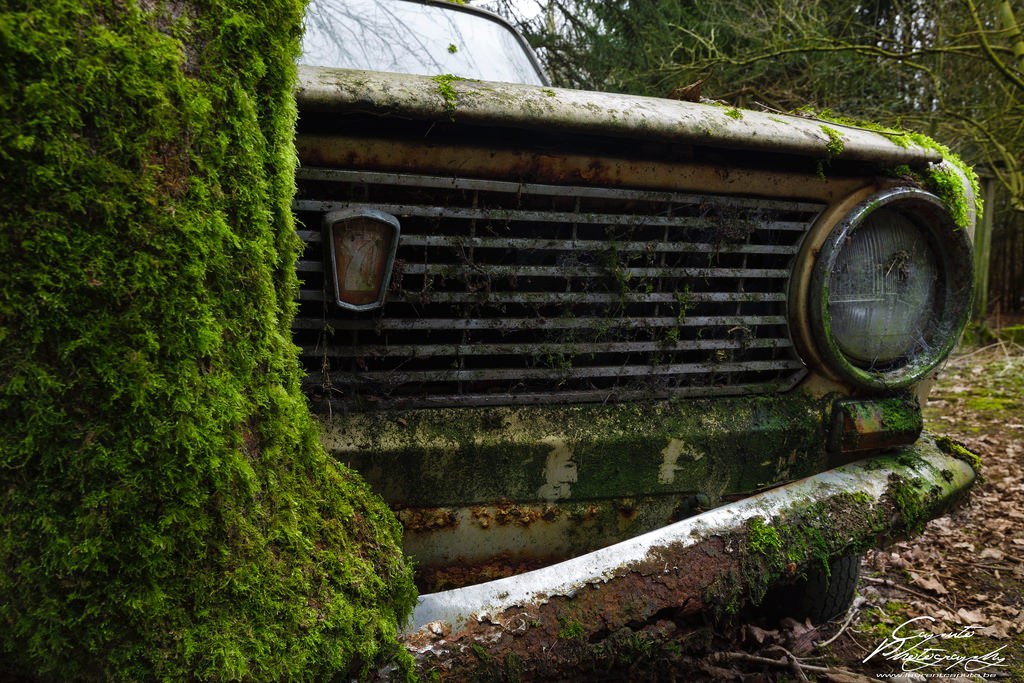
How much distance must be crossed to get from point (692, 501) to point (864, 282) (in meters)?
0.68

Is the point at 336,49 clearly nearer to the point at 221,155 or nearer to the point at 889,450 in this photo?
the point at 221,155

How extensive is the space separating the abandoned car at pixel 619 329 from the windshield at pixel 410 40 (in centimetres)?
72

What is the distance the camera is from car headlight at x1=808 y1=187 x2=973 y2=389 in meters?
1.67

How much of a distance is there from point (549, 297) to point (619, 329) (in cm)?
20

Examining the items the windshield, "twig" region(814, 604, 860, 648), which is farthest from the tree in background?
"twig" region(814, 604, 860, 648)

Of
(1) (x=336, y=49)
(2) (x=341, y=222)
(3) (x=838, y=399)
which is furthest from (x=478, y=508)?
(1) (x=336, y=49)

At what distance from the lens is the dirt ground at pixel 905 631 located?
4.52ft

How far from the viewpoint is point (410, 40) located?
7.69 ft

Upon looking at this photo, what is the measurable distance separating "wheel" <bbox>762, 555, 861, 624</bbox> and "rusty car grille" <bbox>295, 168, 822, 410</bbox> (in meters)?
0.71

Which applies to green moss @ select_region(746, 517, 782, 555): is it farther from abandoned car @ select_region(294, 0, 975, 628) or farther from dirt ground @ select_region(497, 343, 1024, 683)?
dirt ground @ select_region(497, 343, 1024, 683)

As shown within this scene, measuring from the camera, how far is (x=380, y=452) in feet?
4.61

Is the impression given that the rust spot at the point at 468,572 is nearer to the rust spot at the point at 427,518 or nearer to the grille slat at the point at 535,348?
the rust spot at the point at 427,518

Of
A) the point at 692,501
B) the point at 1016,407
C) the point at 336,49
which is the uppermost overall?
the point at 336,49

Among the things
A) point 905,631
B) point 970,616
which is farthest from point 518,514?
point 970,616
